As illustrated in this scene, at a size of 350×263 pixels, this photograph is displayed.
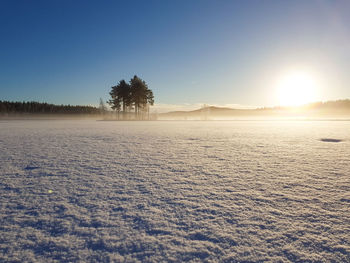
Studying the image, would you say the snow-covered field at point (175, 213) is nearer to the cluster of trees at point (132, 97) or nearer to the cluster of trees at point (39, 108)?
the cluster of trees at point (132, 97)

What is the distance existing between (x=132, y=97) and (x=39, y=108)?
249 feet

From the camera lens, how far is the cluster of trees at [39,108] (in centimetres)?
7681

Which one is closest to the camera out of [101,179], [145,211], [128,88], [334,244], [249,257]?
[249,257]

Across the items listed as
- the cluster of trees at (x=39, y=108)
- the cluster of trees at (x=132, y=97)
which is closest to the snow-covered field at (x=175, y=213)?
the cluster of trees at (x=132, y=97)

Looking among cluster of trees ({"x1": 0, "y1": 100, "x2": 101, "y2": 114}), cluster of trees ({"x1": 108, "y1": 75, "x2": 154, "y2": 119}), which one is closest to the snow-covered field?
cluster of trees ({"x1": 108, "y1": 75, "x2": 154, "y2": 119})

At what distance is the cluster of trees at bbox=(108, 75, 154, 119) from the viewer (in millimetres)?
35531

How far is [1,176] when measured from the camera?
289 cm

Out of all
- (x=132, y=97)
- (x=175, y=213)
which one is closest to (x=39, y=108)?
(x=132, y=97)

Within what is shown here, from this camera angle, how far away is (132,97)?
35.8m

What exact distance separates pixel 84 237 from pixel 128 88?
37.8 meters

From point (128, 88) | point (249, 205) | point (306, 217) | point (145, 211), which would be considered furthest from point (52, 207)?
point (128, 88)

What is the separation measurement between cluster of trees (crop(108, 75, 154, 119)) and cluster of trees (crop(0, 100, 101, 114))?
66140 mm

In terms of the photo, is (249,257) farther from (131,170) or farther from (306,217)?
(131,170)

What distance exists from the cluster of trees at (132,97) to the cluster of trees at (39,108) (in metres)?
66.1
